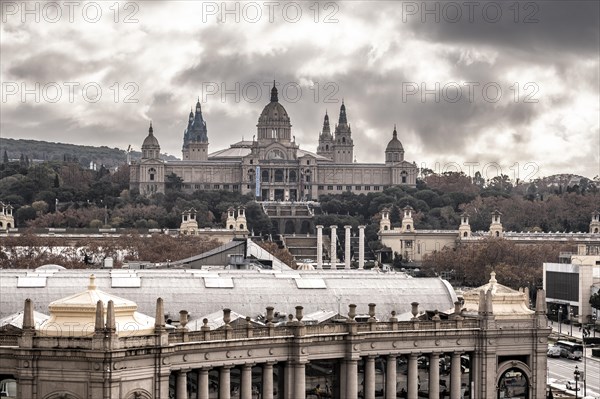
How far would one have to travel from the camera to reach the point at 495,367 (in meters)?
80.1

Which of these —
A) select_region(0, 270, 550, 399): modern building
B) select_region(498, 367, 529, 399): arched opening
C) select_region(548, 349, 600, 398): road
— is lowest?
select_region(548, 349, 600, 398): road

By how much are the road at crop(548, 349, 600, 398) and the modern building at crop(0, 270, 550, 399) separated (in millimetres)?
16922

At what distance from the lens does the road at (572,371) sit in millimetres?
102150

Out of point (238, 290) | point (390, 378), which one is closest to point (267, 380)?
point (390, 378)

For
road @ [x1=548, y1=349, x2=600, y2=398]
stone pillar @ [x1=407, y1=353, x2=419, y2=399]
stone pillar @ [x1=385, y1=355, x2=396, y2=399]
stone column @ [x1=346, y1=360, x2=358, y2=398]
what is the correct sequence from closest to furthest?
stone column @ [x1=346, y1=360, x2=358, y2=398]
stone pillar @ [x1=385, y1=355, x2=396, y2=399]
stone pillar @ [x1=407, y1=353, x2=419, y2=399]
road @ [x1=548, y1=349, x2=600, y2=398]

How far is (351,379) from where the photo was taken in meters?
75.0

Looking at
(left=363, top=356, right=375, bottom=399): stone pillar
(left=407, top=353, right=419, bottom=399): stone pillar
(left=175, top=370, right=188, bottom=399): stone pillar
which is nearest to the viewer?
(left=175, top=370, right=188, bottom=399): stone pillar

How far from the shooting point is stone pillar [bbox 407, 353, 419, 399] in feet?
253

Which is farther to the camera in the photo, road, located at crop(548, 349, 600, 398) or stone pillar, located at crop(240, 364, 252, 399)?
road, located at crop(548, 349, 600, 398)

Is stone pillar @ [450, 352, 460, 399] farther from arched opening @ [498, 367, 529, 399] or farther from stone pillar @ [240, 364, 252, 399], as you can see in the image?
stone pillar @ [240, 364, 252, 399]

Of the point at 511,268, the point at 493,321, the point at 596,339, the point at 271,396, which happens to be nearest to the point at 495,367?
the point at 493,321

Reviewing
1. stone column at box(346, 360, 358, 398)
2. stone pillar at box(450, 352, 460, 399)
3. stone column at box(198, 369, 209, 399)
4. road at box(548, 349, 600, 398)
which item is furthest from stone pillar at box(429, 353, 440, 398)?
road at box(548, 349, 600, 398)

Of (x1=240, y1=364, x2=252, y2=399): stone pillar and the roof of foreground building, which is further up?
the roof of foreground building

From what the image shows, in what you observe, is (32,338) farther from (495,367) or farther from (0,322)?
(495,367)
